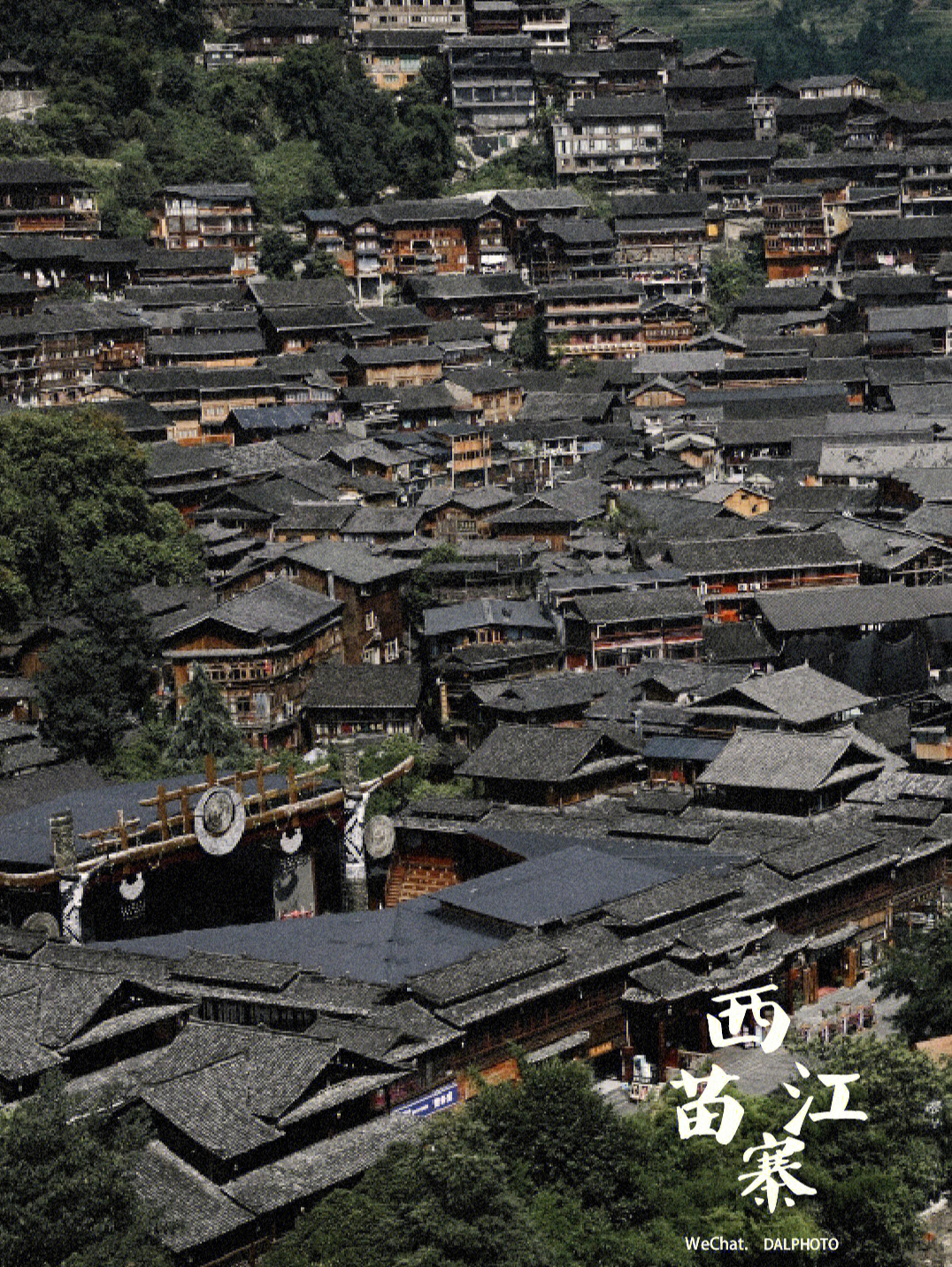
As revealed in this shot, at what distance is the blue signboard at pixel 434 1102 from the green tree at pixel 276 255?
1937 inches

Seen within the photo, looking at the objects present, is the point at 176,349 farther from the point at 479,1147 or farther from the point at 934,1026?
the point at 479,1147

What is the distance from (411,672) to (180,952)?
547 inches

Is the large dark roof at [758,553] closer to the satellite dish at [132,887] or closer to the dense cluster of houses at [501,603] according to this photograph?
the dense cluster of houses at [501,603]

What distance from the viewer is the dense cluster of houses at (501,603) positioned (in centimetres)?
2652

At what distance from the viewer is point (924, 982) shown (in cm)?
2734

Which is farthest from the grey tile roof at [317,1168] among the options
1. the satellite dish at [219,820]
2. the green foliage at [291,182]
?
the green foliage at [291,182]

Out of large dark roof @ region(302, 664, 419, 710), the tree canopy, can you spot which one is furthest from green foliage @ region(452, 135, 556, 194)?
the tree canopy

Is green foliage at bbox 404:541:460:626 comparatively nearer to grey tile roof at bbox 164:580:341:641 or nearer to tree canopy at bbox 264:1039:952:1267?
grey tile roof at bbox 164:580:341:641

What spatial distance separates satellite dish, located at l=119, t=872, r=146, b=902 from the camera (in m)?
32.2

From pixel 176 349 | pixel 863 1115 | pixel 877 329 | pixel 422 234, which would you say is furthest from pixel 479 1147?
pixel 422 234

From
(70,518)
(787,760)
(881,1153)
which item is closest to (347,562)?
(70,518)

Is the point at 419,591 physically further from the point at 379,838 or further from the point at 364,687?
the point at 379,838

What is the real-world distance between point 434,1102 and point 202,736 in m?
15.6

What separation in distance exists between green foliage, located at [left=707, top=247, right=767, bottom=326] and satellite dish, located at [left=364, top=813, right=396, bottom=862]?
39190 millimetres
